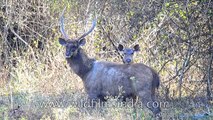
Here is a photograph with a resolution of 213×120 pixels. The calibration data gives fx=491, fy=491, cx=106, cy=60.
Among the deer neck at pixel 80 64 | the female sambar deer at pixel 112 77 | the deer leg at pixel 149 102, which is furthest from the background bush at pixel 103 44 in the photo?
the deer neck at pixel 80 64

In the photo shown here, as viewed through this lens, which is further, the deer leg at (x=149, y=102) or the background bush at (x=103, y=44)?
the background bush at (x=103, y=44)

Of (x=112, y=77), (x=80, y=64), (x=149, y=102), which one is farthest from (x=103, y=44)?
(x=149, y=102)

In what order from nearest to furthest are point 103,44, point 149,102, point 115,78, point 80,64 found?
point 149,102
point 115,78
point 80,64
point 103,44

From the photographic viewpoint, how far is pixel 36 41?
1446cm

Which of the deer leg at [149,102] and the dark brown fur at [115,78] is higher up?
the dark brown fur at [115,78]

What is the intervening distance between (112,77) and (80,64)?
96 centimetres

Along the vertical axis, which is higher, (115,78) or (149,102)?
(115,78)

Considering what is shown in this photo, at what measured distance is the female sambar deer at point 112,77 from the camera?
8648 mm

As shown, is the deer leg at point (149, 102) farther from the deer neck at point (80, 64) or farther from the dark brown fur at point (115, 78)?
the deer neck at point (80, 64)

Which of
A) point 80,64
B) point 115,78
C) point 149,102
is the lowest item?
point 149,102

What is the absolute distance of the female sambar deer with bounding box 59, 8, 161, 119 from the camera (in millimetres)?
8648

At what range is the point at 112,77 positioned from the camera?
30.3 feet

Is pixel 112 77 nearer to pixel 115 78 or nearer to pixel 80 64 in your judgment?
pixel 115 78

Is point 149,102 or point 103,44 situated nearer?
point 149,102
